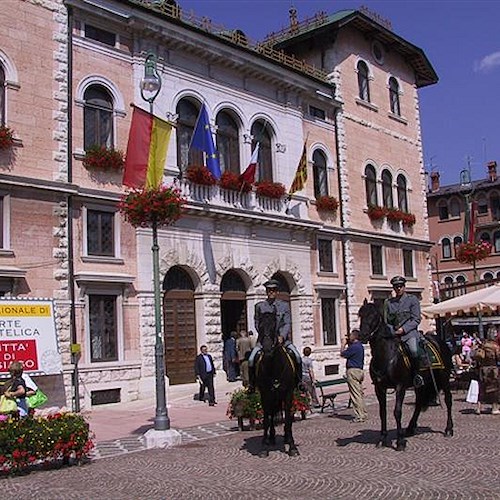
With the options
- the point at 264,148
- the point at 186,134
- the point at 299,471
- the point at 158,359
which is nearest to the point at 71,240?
the point at 186,134

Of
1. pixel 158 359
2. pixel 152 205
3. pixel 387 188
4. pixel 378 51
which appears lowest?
pixel 158 359

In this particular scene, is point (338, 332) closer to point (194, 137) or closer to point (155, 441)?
point (194, 137)

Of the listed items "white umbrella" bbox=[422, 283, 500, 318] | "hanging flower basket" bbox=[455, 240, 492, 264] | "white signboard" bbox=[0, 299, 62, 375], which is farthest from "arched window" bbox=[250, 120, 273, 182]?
Answer: "white signboard" bbox=[0, 299, 62, 375]

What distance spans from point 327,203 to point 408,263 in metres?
7.52

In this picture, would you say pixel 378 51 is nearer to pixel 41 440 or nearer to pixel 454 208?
pixel 41 440

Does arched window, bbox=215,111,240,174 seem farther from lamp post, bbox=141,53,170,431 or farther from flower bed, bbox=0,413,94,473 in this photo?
flower bed, bbox=0,413,94,473

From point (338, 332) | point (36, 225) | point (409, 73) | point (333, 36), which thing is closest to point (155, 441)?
point (36, 225)

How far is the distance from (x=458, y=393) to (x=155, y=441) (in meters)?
10.8

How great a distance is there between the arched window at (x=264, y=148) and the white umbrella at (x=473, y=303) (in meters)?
8.82

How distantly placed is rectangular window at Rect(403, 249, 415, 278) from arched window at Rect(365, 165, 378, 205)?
342 cm

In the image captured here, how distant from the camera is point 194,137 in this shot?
2294cm

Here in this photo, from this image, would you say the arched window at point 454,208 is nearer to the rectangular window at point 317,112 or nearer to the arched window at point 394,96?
the arched window at point 394,96

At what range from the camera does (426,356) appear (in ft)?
41.1

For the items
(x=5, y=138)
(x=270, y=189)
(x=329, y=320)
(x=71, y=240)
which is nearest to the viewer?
(x=5, y=138)
